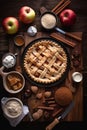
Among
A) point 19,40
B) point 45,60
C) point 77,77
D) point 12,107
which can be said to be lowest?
point 12,107

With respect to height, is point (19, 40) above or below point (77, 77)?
above

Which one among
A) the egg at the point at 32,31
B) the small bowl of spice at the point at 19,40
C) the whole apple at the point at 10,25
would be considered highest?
the whole apple at the point at 10,25

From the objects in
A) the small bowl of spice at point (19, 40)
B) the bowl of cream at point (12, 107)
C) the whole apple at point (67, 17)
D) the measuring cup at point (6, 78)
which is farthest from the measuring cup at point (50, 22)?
the bowl of cream at point (12, 107)

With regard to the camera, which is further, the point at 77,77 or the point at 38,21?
the point at 38,21

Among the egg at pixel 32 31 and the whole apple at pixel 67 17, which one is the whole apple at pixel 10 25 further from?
the whole apple at pixel 67 17

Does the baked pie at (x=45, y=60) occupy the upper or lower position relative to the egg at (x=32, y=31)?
lower

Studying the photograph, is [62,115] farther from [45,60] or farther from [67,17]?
[67,17]

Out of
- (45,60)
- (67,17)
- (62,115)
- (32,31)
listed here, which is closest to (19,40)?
(32,31)
